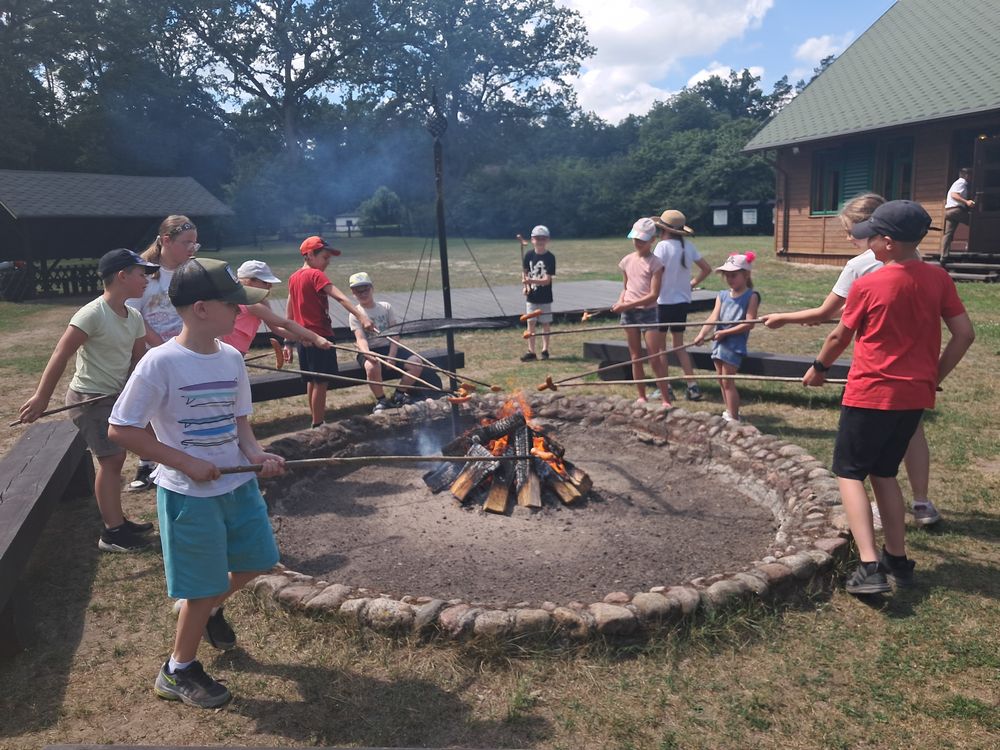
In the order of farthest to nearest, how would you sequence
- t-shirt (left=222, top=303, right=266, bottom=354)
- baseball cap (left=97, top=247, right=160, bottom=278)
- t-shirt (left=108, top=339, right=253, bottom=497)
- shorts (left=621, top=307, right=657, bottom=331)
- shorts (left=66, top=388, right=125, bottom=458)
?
shorts (left=621, top=307, right=657, bottom=331) < t-shirt (left=222, top=303, right=266, bottom=354) < shorts (left=66, top=388, right=125, bottom=458) < baseball cap (left=97, top=247, right=160, bottom=278) < t-shirt (left=108, top=339, right=253, bottom=497)

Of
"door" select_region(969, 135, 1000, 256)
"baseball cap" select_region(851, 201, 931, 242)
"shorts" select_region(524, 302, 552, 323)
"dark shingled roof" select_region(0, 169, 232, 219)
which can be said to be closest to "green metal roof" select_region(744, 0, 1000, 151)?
"door" select_region(969, 135, 1000, 256)

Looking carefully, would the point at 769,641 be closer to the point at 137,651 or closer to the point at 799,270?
the point at 137,651

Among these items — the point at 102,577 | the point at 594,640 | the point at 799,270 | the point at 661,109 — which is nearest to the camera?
the point at 594,640

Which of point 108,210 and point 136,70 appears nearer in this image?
point 108,210

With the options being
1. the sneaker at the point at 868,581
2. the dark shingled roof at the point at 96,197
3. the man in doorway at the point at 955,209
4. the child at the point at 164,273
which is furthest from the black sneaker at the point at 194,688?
the dark shingled roof at the point at 96,197

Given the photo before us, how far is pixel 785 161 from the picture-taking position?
21922mm

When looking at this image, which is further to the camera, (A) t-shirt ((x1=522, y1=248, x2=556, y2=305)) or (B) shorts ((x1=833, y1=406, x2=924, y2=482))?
(A) t-shirt ((x1=522, y1=248, x2=556, y2=305))

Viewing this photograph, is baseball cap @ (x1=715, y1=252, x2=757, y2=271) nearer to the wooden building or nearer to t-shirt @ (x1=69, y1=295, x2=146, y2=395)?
t-shirt @ (x1=69, y1=295, x2=146, y2=395)

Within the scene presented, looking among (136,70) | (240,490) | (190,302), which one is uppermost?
(136,70)

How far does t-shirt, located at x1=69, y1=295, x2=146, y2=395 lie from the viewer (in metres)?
4.55

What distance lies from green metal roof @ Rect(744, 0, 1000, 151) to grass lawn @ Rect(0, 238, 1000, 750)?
15.8m

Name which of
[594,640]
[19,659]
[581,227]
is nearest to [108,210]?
[19,659]

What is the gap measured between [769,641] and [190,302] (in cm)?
281

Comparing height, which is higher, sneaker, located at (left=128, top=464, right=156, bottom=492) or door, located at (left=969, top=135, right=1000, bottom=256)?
door, located at (left=969, top=135, right=1000, bottom=256)
